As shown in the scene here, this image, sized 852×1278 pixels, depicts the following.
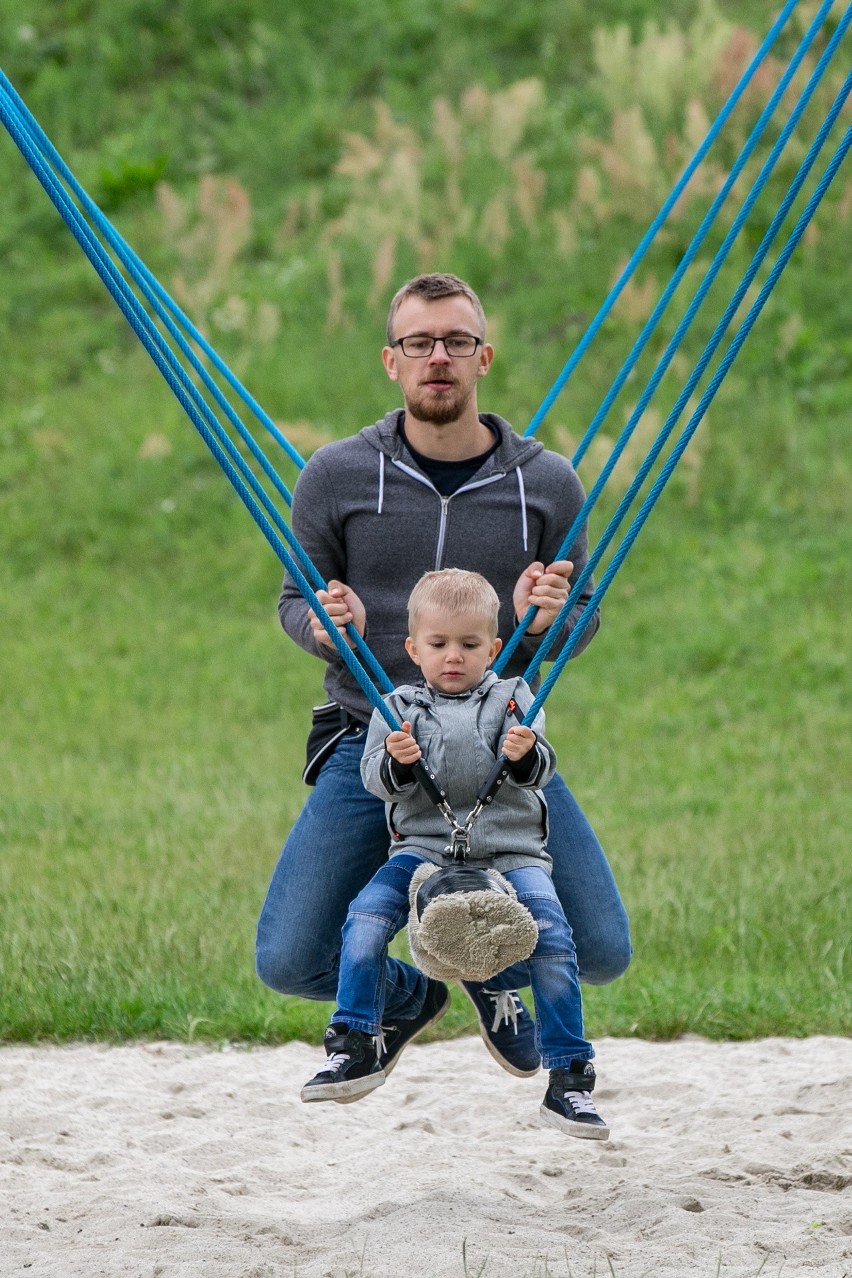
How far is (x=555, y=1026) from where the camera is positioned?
3.47 m

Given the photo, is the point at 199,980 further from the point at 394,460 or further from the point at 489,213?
the point at 489,213

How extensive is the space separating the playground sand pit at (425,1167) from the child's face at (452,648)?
119 centimetres

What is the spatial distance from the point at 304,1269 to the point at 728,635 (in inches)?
273

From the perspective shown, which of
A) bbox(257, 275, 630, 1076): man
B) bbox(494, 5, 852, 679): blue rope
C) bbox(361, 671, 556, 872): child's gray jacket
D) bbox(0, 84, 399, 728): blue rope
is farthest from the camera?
bbox(257, 275, 630, 1076): man

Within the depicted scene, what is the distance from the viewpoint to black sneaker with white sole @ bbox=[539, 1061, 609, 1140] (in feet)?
11.1

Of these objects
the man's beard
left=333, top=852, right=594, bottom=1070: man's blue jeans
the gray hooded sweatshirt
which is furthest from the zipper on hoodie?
left=333, top=852, right=594, bottom=1070: man's blue jeans

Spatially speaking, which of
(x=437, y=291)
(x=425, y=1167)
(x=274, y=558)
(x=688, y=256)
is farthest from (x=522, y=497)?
(x=274, y=558)

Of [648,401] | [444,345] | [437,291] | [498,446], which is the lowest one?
[498,446]

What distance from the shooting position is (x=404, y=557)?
12.8 feet

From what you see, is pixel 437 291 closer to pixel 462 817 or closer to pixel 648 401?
pixel 648 401

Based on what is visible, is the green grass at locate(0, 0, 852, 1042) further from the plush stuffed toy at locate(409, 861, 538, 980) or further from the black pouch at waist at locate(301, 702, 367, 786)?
the plush stuffed toy at locate(409, 861, 538, 980)

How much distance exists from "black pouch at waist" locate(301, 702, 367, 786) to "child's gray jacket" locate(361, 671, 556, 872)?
0.43 meters

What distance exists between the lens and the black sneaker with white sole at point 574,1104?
3.38 meters

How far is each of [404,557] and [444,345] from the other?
0.49 metres
